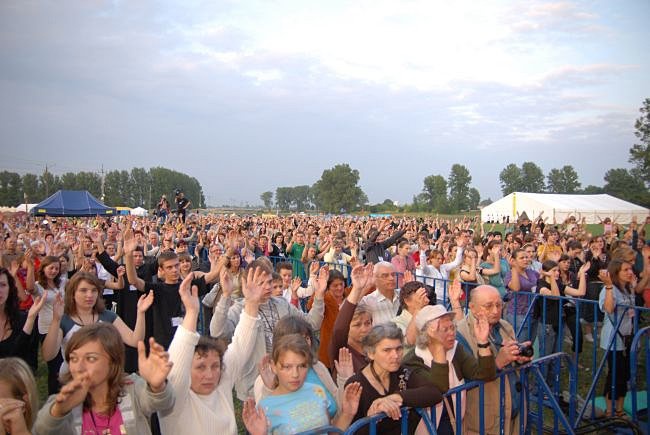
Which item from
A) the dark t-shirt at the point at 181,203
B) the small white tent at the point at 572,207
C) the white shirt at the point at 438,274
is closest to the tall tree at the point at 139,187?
the small white tent at the point at 572,207

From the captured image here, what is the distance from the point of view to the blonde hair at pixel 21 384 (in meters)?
2.34

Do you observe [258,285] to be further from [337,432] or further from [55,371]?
[55,371]

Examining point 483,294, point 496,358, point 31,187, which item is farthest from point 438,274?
point 31,187

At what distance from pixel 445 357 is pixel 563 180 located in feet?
473

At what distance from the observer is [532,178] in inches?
5217

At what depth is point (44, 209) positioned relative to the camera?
28891 mm

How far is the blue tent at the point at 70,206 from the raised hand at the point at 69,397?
102 feet

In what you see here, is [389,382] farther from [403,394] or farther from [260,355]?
[260,355]

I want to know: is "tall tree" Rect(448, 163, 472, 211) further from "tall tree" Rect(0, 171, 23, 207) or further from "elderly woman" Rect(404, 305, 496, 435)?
"elderly woman" Rect(404, 305, 496, 435)

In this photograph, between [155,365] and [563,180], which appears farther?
[563,180]

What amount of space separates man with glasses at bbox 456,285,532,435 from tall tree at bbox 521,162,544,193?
5492 inches

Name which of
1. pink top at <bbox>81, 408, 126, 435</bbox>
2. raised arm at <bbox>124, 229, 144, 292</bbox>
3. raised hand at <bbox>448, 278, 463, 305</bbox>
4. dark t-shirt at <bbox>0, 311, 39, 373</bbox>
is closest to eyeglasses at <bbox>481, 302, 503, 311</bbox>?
raised hand at <bbox>448, 278, 463, 305</bbox>

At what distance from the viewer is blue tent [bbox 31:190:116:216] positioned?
95.8 ft

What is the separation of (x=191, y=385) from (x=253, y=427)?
624 millimetres
